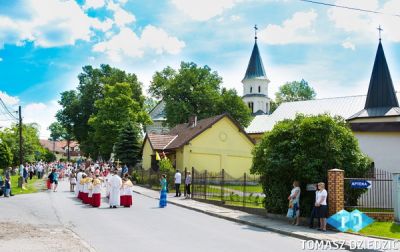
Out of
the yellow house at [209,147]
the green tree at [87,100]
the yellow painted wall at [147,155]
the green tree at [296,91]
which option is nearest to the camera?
the yellow house at [209,147]

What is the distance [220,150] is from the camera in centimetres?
4381

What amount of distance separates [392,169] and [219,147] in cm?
1961

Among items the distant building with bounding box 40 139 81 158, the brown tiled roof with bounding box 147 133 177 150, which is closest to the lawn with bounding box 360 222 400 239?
the brown tiled roof with bounding box 147 133 177 150

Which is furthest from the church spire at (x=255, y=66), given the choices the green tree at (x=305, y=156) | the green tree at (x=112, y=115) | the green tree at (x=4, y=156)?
the green tree at (x=305, y=156)

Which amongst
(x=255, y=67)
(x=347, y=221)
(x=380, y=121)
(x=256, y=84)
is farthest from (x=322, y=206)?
(x=255, y=67)

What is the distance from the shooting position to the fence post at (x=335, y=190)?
55.4 ft

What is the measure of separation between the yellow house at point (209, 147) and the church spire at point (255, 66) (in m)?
45.6

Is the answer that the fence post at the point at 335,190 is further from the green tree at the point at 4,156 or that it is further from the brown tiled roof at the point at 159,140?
the green tree at the point at 4,156

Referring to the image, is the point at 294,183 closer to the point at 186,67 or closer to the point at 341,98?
the point at 341,98

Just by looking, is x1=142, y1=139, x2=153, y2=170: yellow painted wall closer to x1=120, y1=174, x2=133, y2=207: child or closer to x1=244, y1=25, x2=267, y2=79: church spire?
x1=120, y1=174, x2=133, y2=207: child

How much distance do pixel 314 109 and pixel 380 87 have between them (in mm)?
27327

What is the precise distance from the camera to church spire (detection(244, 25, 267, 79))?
90.1 metres

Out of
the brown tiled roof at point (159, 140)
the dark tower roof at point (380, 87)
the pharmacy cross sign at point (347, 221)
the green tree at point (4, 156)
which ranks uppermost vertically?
the dark tower roof at point (380, 87)

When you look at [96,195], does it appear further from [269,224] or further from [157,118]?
[157,118]
